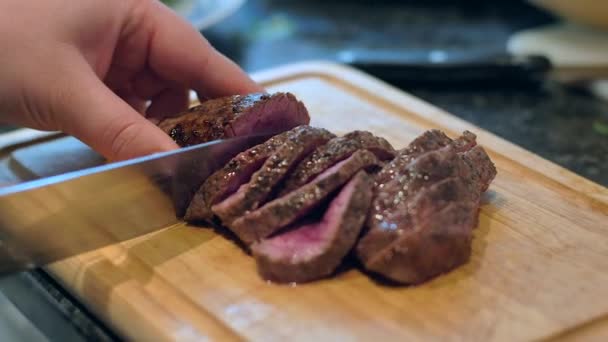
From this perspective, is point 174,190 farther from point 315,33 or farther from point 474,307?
point 315,33

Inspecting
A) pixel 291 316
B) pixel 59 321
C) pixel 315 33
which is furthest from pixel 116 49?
pixel 315 33

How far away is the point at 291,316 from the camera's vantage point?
2381 mm

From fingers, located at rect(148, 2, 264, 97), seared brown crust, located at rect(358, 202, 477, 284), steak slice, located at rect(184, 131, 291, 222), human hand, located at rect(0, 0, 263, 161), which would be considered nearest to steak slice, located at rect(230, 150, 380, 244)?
steak slice, located at rect(184, 131, 291, 222)

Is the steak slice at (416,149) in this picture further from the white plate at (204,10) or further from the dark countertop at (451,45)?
the white plate at (204,10)

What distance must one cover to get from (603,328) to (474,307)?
1.36ft

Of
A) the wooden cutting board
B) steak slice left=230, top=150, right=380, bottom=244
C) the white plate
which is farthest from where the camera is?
the white plate

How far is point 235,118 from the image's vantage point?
302 centimetres

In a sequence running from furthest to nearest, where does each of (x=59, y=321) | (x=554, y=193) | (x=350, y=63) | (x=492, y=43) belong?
(x=492, y=43) < (x=350, y=63) < (x=554, y=193) < (x=59, y=321)

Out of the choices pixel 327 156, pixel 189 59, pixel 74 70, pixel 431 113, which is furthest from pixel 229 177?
pixel 431 113

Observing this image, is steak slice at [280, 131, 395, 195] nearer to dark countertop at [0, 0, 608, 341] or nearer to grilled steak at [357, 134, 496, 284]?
grilled steak at [357, 134, 496, 284]

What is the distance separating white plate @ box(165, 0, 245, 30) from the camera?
5.00 m

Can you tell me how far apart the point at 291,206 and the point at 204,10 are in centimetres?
309

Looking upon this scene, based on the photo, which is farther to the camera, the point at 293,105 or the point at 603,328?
the point at 293,105

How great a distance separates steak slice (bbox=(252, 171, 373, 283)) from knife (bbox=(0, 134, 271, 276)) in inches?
19.7
